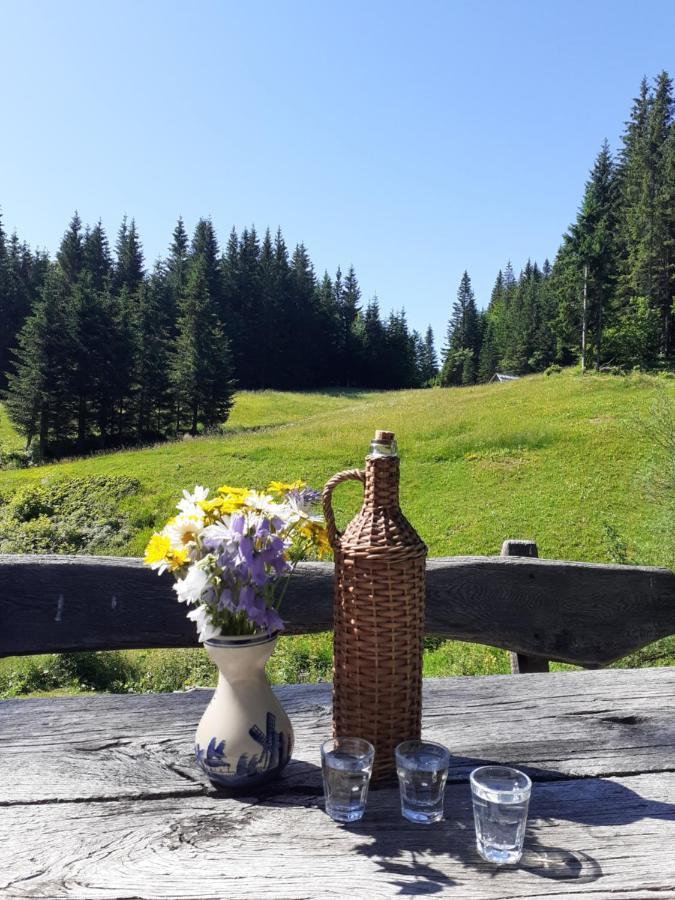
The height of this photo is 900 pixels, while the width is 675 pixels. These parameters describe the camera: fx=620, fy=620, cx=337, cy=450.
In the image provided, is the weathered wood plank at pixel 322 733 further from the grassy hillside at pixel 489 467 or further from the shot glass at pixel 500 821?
the grassy hillside at pixel 489 467

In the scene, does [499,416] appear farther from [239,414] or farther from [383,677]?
[383,677]

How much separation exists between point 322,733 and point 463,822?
452 millimetres

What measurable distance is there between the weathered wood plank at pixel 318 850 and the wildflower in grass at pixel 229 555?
341mm

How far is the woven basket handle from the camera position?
1285 mm

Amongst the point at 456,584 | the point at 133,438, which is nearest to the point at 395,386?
the point at 133,438

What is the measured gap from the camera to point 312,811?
1.17 m

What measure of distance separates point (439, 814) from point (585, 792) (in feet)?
1.07

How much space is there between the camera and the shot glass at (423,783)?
3.63 feet

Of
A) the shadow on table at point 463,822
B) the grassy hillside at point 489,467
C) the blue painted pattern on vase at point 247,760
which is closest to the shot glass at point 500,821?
the shadow on table at point 463,822

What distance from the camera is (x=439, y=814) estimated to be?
1.12 metres

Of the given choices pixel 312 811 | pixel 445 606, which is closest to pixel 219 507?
pixel 312 811

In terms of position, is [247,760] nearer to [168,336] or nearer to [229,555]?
[229,555]

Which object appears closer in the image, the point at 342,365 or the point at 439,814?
the point at 439,814

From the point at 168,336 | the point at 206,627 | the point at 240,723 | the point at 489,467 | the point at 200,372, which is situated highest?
the point at 168,336
